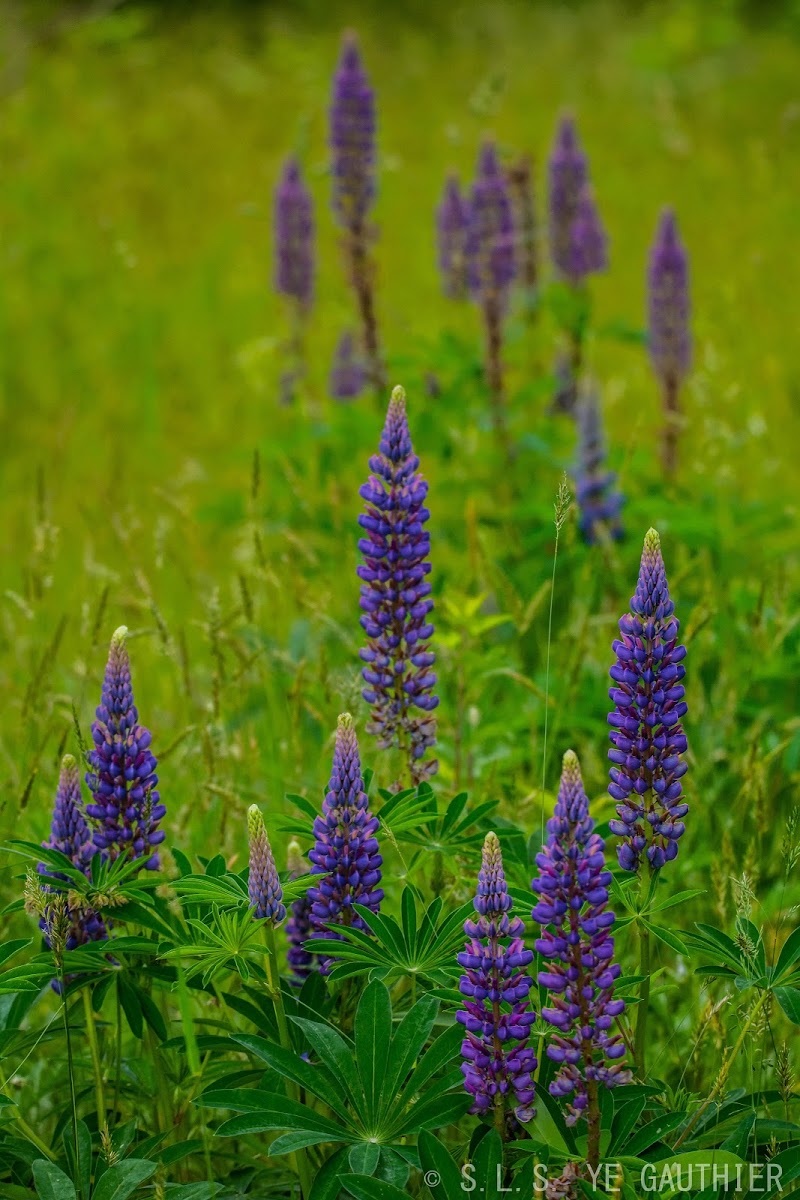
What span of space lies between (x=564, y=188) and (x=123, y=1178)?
3473 millimetres

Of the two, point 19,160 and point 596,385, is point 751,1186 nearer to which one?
point 596,385

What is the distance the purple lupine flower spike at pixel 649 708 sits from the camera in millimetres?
1437

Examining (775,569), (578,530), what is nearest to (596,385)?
(578,530)

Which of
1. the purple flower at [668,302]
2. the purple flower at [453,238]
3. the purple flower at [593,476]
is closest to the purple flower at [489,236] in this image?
the purple flower at [453,238]

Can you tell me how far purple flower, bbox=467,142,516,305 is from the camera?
3834 mm

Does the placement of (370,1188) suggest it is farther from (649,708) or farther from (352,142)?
(352,142)

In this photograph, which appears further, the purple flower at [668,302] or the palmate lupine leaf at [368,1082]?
the purple flower at [668,302]

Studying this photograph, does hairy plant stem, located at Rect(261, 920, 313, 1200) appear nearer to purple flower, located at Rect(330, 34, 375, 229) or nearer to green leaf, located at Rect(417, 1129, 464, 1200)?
green leaf, located at Rect(417, 1129, 464, 1200)

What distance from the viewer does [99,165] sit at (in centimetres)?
880

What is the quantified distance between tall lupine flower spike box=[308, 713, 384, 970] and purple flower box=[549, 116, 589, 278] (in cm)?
290

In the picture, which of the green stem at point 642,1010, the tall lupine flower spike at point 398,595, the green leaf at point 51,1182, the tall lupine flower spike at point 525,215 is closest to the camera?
the green leaf at point 51,1182

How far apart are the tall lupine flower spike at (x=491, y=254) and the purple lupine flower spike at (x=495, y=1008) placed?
255 centimetres

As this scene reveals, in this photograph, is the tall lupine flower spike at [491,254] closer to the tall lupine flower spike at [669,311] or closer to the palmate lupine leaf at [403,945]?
the tall lupine flower spike at [669,311]

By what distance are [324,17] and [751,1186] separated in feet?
48.3
